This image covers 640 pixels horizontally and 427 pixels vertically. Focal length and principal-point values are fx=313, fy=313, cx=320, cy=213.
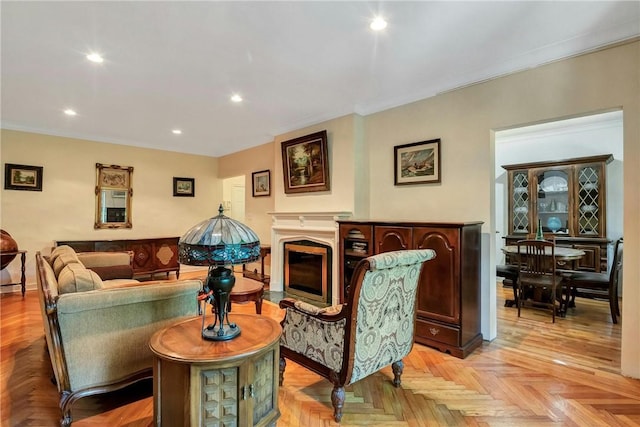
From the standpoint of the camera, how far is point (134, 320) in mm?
2066

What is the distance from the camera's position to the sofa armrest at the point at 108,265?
3982mm

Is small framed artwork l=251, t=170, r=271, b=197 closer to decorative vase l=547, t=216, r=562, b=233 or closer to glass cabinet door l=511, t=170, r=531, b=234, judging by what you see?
glass cabinet door l=511, t=170, r=531, b=234

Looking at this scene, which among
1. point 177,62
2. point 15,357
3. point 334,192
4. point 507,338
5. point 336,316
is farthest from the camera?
point 334,192

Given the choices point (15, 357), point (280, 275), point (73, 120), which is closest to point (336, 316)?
point (15, 357)

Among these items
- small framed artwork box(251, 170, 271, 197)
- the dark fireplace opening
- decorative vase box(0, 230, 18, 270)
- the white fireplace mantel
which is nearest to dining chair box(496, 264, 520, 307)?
the white fireplace mantel

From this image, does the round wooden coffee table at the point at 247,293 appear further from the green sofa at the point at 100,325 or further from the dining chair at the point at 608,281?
the dining chair at the point at 608,281

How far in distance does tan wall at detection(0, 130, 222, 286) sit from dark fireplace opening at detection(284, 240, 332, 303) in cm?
303

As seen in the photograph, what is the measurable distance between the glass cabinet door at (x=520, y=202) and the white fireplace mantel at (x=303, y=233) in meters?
3.47

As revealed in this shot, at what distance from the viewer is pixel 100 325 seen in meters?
1.95

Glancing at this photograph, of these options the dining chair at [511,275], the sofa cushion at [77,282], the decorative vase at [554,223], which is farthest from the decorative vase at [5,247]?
the decorative vase at [554,223]

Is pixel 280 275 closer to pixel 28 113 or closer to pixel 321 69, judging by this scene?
pixel 321 69

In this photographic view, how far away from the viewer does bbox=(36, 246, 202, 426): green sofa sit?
1849 millimetres

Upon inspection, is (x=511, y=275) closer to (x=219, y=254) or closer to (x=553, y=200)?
(x=553, y=200)

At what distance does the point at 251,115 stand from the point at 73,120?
275 centimetres
